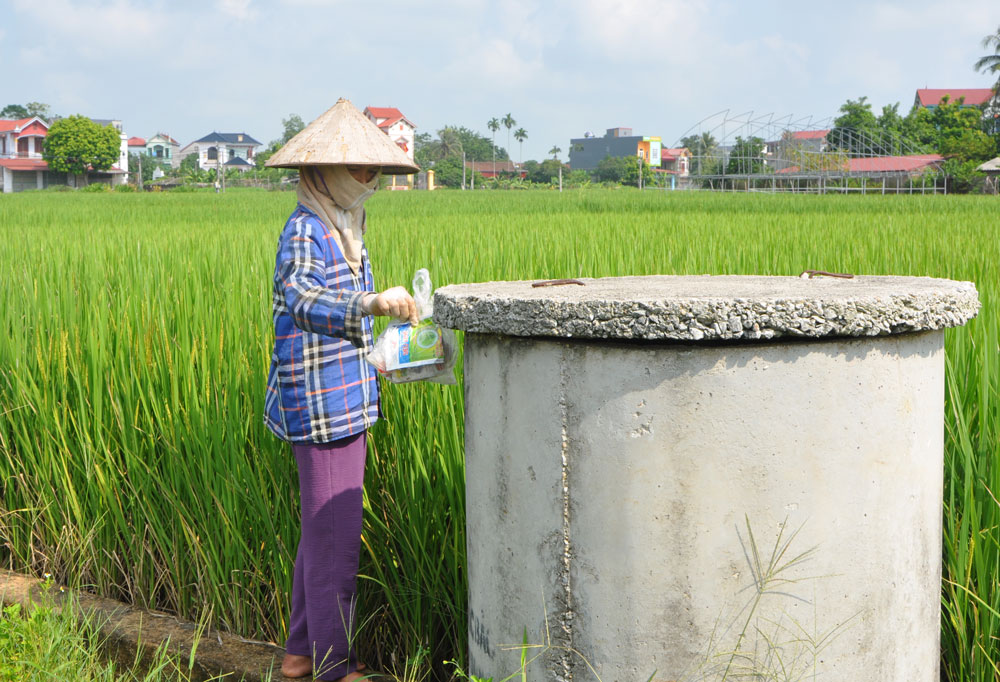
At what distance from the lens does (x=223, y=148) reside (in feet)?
364

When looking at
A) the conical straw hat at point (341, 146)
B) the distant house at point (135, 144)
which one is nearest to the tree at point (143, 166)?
the distant house at point (135, 144)

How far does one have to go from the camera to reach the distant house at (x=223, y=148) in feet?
363

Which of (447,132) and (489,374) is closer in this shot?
(489,374)

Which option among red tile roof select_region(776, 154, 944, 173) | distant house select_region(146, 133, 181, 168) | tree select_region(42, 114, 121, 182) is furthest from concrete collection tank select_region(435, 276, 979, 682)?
distant house select_region(146, 133, 181, 168)

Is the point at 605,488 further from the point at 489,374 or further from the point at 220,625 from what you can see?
the point at 220,625

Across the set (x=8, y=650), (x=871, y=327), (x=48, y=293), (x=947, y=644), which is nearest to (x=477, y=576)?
(x=871, y=327)

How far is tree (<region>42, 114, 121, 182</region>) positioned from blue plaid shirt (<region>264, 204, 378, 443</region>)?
72.1 meters

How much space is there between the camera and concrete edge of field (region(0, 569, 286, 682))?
7.74 feet

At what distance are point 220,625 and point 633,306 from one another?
69.5 inches

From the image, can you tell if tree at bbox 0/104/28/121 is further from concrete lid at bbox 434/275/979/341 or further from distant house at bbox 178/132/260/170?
concrete lid at bbox 434/275/979/341

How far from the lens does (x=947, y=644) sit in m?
1.97

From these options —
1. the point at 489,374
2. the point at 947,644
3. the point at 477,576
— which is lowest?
the point at 947,644

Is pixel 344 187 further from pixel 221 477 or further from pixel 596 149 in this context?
pixel 596 149

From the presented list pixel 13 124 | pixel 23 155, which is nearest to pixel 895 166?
pixel 23 155
